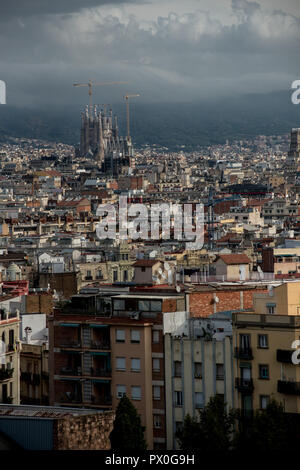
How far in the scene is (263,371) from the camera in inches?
822

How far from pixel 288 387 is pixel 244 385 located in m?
0.83

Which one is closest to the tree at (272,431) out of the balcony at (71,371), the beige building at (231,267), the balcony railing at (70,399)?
the balcony railing at (70,399)

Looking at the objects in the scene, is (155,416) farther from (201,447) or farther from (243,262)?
(243,262)

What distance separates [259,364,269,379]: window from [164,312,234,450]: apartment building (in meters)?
0.50

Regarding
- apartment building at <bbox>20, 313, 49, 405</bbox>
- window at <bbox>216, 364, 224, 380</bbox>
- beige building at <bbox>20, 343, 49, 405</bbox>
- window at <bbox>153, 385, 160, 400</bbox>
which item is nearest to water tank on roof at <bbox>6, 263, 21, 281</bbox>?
apartment building at <bbox>20, 313, 49, 405</bbox>

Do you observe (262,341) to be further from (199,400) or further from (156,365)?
(156,365)

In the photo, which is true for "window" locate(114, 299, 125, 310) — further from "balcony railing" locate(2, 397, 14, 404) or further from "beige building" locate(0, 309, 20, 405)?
"balcony railing" locate(2, 397, 14, 404)

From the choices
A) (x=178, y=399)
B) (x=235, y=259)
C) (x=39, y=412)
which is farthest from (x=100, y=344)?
(x=235, y=259)

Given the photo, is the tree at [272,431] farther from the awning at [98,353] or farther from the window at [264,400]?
the awning at [98,353]

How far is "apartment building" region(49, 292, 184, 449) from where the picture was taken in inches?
874

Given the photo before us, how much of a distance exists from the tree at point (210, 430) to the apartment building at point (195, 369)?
1.02m

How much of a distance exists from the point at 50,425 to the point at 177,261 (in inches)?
1209
